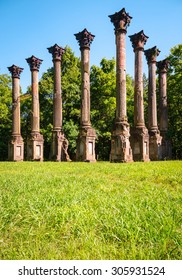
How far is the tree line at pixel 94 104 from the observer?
3334 centimetres

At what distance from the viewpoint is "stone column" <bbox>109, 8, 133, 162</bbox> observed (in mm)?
20047

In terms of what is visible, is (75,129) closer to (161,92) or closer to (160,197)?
(161,92)

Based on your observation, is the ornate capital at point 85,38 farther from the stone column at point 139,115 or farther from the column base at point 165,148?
the column base at point 165,148

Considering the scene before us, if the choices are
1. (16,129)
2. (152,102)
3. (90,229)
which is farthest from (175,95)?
(90,229)

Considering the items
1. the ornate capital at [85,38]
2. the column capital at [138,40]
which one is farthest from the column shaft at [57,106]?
the column capital at [138,40]

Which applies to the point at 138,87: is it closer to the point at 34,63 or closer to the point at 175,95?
the point at 175,95

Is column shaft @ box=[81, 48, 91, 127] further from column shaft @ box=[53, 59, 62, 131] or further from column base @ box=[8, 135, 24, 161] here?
column base @ box=[8, 135, 24, 161]

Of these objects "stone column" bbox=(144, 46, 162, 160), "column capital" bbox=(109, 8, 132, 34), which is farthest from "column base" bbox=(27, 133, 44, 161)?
"column capital" bbox=(109, 8, 132, 34)

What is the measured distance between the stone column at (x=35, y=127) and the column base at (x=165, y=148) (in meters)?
12.3

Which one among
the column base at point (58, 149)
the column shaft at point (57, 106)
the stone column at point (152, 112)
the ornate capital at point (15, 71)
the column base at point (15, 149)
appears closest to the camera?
the stone column at point (152, 112)

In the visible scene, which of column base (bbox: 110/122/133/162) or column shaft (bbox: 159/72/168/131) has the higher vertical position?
column shaft (bbox: 159/72/168/131)

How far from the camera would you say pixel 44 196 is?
17.5 feet

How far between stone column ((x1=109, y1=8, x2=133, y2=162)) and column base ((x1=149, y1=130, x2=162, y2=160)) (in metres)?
6.47

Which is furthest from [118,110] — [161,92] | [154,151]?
[161,92]
